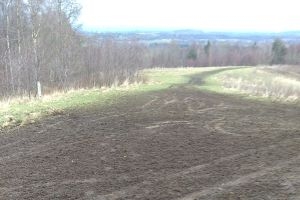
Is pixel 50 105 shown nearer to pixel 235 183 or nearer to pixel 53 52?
pixel 235 183

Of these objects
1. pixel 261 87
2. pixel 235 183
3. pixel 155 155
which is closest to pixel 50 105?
pixel 155 155

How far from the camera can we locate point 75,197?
7.39 m

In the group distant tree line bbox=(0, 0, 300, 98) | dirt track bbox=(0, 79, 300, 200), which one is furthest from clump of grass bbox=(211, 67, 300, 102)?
distant tree line bbox=(0, 0, 300, 98)

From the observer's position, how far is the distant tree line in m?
27.9

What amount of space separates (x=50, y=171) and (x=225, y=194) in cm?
360

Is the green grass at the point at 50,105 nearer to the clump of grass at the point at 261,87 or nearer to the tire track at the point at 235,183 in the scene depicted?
the clump of grass at the point at 261,87

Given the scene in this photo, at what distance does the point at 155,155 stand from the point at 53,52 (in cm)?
2494

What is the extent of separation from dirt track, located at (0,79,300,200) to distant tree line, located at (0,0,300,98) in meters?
11.2

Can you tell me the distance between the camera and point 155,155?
10125mm

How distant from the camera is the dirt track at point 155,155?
768cm

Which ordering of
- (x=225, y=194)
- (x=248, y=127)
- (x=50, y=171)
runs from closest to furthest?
(x=225, y=194), (x=50, y=171), (x=248, y=127)

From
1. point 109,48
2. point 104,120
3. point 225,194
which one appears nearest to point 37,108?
point 104,120

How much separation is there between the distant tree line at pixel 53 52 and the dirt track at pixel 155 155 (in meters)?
11.2

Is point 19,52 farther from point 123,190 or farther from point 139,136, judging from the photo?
point 123,190
